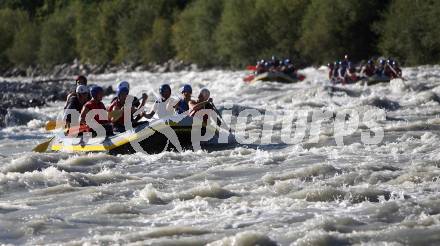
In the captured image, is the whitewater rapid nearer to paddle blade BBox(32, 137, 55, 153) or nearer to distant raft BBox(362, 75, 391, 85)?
paddle blade BBox(32, 137, 55, 153)

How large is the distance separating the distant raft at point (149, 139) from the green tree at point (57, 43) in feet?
238

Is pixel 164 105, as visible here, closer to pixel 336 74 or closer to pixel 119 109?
pixel 119 109

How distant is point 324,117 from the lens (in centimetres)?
1975

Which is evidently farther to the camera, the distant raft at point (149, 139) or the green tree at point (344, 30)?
the green tree at point (344, 30)

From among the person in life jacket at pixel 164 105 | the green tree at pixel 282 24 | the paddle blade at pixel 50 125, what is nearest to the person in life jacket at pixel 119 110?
the person in life jacket at pixel 164 105

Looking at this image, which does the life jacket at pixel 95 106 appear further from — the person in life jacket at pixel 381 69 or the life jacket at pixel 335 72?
the life jacket at pixel 335 72

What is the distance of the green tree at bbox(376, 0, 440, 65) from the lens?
44969 millimetres

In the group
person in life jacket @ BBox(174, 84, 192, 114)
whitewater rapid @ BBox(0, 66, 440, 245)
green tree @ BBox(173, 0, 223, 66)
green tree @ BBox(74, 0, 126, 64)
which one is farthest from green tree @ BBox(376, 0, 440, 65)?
green tree @ BBox(74, 0, 126, 64)

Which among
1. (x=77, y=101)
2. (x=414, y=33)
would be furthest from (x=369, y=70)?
(x=77, y=101)

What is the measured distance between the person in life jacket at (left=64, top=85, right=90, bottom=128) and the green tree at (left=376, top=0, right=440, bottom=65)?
3371 cm

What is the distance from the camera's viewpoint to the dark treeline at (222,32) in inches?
1854

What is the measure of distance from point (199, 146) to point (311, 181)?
160 inches

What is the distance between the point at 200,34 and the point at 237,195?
54820 mm

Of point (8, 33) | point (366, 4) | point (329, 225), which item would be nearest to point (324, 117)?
point (329, 225)
